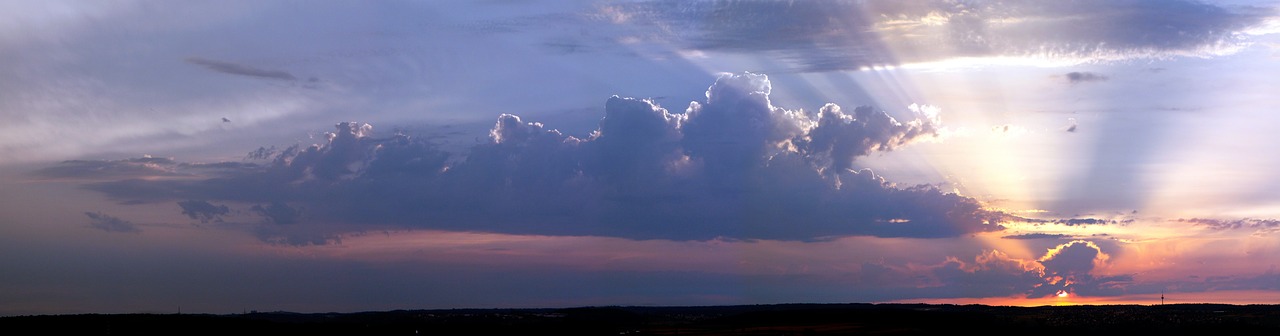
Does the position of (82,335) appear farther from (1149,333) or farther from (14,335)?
(1149,333)

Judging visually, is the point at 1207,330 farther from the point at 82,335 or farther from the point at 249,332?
the point at 82,335

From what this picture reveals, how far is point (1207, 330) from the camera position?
197500 millimetres

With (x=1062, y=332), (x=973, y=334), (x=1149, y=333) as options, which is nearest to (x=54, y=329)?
(x=973, y=334)

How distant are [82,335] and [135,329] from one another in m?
11.1

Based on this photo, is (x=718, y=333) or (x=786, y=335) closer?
(x=786, y=335)

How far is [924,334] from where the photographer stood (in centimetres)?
18888

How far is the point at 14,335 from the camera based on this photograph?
188500mm

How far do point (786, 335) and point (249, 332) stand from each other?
85.7 m

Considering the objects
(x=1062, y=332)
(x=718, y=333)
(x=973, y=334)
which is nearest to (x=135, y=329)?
(x=718, y=333)

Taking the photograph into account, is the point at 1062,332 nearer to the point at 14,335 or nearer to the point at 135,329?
the point at 135,329

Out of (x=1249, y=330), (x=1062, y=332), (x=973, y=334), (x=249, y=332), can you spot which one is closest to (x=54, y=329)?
(x=249, y=332)

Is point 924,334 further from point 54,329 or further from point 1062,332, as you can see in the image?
point 54,329

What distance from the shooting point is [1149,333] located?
19350 cm

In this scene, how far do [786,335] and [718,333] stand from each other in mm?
15619
